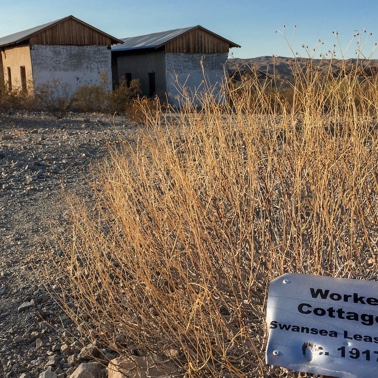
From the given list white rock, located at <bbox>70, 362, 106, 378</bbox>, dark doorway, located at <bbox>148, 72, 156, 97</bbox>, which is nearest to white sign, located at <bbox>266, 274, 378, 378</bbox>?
white rock, located at <bbox>70, 362, 106, 378</bbox>

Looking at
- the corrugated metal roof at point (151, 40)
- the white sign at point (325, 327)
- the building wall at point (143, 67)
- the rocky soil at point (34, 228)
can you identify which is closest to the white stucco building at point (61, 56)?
the corrugated metal roof at point (151, 40)

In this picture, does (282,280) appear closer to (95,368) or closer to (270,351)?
(270,351)

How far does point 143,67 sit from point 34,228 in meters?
20.1

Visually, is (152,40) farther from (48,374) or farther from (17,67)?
(48,374)

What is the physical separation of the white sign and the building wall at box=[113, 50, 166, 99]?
72.2 ft

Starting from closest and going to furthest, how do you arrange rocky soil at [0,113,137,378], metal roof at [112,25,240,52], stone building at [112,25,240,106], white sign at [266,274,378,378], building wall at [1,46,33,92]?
white sign at [266,274,378,378]
rocky soil at [0,113,137,378]
building wall at [1,46,33,92]
stone building at [112,25,240,106]
metal roof at [112,25,240,52]

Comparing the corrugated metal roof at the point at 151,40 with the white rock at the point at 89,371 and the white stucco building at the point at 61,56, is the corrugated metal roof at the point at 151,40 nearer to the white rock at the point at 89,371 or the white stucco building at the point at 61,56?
the white stucco building at the point at 61,56

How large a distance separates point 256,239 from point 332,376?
4.99 ft

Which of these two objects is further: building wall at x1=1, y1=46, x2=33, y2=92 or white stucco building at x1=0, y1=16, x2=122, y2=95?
building wall at x1=1, y1=46, x2=33, y2=92

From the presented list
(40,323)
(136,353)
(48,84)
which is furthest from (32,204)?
(48,84)

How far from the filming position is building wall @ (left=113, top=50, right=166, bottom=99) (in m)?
24.1

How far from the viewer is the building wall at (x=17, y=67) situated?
70.3 ft

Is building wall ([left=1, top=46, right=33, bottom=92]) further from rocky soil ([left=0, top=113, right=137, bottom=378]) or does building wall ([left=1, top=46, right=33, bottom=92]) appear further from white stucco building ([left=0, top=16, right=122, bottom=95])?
rocky soil ([left=0, top=113, right=137, bottom=378])

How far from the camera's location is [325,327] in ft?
6.82
